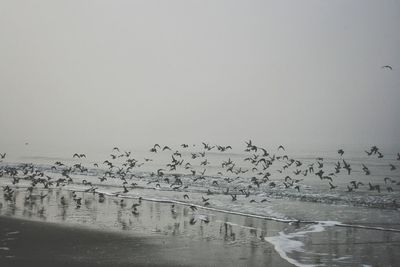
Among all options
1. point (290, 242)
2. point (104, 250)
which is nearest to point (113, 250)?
point (104, 250)

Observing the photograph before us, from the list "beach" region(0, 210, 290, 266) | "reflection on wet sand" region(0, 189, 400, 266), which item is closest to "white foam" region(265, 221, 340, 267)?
"reflection on wet sand" region(0, 189, 400, 266)

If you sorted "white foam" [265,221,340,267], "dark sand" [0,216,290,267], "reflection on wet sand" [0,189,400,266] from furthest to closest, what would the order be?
1. "reflection on wet sand" [0,189,400,266]
2. "white foam" [265,221,340,267]
3. "dark sand" [0,216,290,267]

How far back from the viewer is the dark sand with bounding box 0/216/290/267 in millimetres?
10944

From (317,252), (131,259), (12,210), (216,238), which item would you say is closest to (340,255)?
(317,252)

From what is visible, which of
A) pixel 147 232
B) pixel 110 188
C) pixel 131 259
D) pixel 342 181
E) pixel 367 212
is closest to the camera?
pixel 131 259

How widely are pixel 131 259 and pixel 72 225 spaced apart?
5.58 m

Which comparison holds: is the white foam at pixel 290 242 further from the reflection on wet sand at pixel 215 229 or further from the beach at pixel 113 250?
the beach at pixel 113 250

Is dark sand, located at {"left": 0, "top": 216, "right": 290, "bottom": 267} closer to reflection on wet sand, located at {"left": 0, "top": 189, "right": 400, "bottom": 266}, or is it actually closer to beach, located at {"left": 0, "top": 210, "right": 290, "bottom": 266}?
beach, located at {"left": 0, "top": 210, "right": 290, "bottom": 266}

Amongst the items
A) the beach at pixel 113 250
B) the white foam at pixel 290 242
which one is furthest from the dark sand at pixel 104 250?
the white foam at pixel 290 242

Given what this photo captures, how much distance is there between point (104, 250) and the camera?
39.9 feet

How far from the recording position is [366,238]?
1469cm

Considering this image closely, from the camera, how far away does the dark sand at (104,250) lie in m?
10.9

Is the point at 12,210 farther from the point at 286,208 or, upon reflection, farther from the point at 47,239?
the point at 286,208

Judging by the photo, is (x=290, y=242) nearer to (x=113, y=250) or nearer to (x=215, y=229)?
(x=215, y=229)
